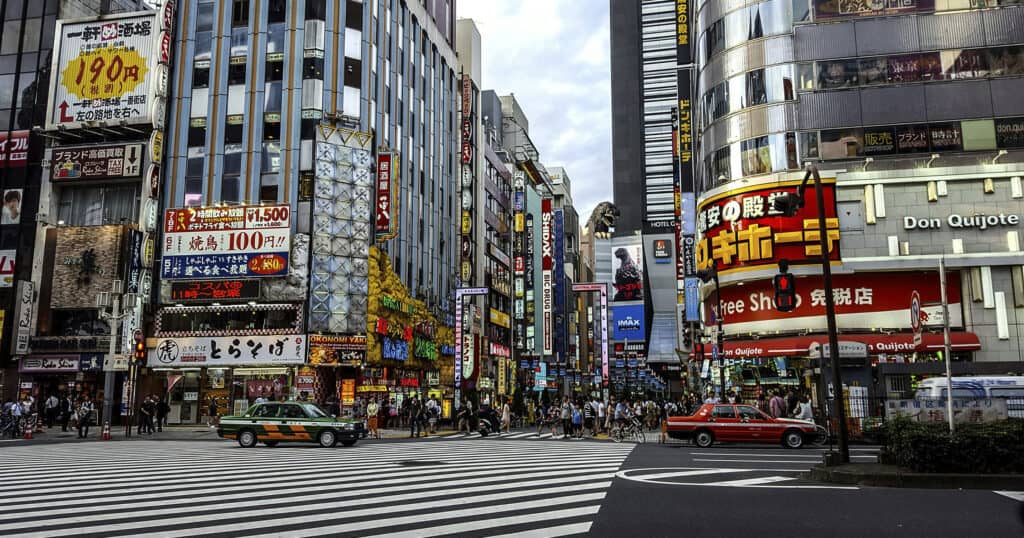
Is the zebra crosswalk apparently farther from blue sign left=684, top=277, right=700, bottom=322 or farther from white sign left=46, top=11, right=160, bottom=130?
blue sign left=684, top=277, right=700, bottom=322

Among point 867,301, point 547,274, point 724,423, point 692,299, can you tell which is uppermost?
point 547,274

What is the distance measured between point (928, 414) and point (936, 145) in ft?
63.2

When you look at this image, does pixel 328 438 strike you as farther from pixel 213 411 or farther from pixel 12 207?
pixel 12 207

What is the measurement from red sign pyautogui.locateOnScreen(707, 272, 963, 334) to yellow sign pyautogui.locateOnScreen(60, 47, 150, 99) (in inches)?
1522

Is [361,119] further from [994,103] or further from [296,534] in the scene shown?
[296,534]

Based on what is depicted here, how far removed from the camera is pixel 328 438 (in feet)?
83.4

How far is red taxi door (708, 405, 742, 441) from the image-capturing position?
24766 millimetres

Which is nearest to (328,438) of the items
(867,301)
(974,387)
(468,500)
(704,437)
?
(704,437)

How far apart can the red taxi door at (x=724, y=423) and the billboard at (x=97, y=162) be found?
119 feet

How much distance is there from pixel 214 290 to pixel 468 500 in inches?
1347

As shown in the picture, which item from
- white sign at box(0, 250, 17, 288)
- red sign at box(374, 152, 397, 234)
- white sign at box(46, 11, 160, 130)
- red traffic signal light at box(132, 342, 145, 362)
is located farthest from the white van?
white sign at box(0, 250, 17, 288)

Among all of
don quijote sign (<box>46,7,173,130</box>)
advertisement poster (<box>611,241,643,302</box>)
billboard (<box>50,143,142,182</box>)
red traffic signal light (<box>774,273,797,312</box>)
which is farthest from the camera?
advertisement poster (<box>611,241,643,302</box>)

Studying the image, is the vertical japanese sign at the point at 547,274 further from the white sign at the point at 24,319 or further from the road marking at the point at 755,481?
the road marking at the point at 755,481

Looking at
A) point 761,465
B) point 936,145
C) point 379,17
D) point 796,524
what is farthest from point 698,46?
point 796,524
